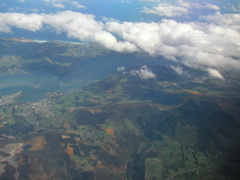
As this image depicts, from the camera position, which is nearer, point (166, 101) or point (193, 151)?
point (193, 151)

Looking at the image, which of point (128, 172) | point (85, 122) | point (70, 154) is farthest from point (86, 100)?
point (128, 172)

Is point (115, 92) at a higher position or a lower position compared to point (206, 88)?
lower

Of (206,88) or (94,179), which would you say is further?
(206,88)

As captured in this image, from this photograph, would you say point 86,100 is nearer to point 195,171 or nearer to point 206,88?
point 206,88

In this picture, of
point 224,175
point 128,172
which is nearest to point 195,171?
point 224,175

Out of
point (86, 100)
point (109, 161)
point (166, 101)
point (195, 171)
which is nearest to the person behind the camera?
point (195, 171)

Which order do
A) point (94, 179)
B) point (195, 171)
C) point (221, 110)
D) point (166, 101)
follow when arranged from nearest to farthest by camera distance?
point (94, 179)
point (195, 171)
point (221, 110)
point (166, 101)

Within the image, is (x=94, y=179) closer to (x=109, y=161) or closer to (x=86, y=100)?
(x=109, y=161)

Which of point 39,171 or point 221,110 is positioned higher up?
point 221,110

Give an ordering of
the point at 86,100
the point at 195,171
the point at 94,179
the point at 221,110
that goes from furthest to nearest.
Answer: the point at 86,100 < the point at 221,110 < the point at 195,171 < the point at 94,179
